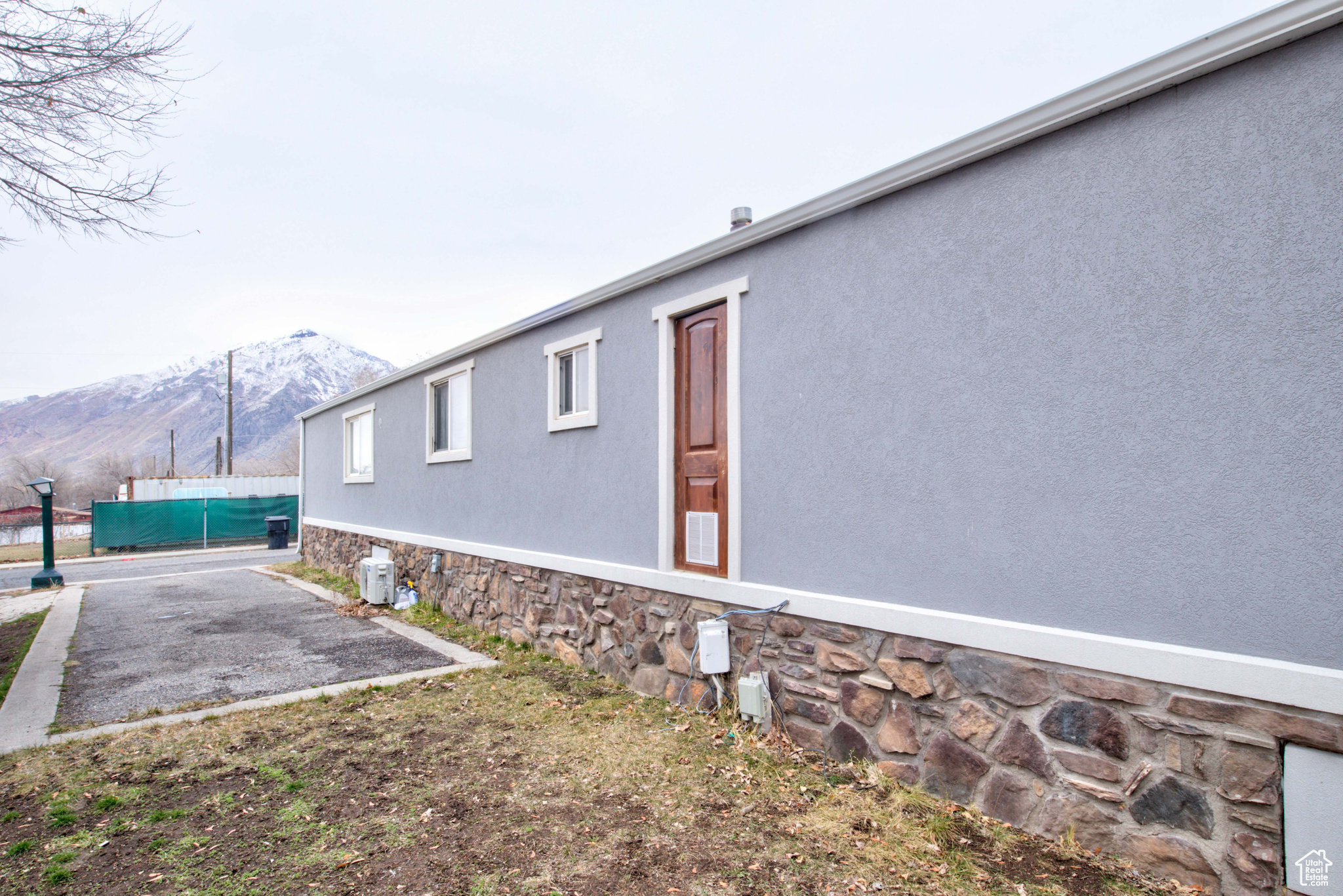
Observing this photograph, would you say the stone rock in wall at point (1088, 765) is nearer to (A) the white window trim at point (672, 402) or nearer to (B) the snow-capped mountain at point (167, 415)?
(A) the white window trim at point (672, 402)

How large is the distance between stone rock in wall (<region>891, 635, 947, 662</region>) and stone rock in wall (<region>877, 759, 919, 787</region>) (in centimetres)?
52

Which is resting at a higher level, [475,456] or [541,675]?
[475,456]

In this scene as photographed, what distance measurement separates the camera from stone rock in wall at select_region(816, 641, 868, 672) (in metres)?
3.62

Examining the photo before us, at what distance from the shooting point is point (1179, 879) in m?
2.51

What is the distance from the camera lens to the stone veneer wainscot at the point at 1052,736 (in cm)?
238

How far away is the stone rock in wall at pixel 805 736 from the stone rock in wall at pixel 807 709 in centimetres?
6

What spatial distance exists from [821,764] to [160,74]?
670cm

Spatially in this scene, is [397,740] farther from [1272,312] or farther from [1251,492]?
[1272,312]

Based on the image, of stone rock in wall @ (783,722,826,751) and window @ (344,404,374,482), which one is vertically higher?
window @ (344,404,374,482)

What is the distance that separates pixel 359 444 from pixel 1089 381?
11.6 meters

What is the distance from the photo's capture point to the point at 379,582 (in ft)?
30.5

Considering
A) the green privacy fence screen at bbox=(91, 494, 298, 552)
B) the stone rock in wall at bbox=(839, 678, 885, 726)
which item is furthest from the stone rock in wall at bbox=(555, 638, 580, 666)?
the green privacy fence screen at bbox=(91, 494, 298, 552)

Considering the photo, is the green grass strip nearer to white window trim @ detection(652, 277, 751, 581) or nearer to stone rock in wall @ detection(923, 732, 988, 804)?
white window trim @ detection(652, 277, 751, 581)

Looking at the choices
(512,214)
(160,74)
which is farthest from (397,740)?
(512,214)
